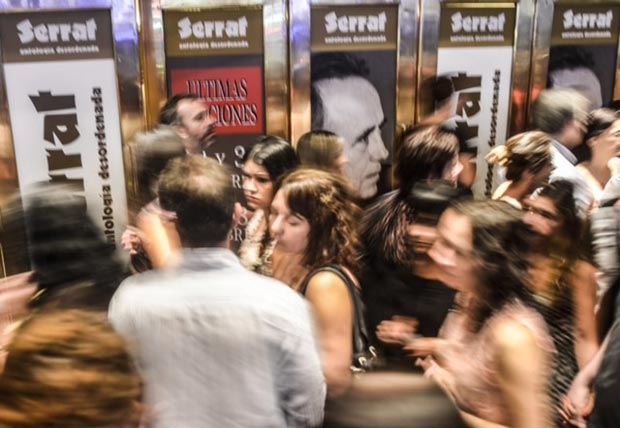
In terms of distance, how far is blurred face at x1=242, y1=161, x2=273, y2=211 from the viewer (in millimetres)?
3012

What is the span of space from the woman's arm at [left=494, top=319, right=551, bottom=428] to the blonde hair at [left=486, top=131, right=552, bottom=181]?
172cm

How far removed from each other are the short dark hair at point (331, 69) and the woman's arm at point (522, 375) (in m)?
2.93

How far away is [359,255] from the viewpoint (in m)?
2.38

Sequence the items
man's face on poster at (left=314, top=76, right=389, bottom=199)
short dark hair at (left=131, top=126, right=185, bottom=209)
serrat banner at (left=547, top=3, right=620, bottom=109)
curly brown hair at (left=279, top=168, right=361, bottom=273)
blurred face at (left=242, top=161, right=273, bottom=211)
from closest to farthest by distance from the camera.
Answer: curly brown hair at (left=279, top=168, right=361, bottom=273) → short dark hair at (left=131, top=126, right=185, bottom=209) → blurred face at (left=242, top=161, right=273, bottom=211) → man's face on poster at (left=314, top=76, right=389, bottom=199) → serrat banner at (left=547, top=3, right=620, bottom=109)

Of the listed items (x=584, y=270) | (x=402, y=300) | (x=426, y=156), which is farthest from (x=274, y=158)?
(x=584, y=270)

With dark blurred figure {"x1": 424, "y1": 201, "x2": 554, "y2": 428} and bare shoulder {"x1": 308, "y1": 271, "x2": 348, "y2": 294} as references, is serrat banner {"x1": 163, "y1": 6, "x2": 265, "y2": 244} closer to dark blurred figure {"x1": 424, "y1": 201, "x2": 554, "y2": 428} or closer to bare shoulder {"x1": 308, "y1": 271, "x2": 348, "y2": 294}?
bare shoulder {"x1": 308, "y1": 271, "x2": 348, "y2": 294}

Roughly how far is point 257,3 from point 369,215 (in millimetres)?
1998

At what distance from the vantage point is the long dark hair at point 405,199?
2.42 meters

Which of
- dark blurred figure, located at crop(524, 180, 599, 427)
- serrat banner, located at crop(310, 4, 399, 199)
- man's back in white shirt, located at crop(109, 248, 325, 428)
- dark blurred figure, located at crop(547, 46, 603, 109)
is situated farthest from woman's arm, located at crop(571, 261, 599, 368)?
dark blurred figure, located at crop(547, 46, 603, 109)

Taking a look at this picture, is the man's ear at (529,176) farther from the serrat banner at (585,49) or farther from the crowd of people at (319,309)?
the serrat banner at (585,49)

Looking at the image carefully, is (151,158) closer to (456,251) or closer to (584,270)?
(456,251)

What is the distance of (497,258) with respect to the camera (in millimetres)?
1734

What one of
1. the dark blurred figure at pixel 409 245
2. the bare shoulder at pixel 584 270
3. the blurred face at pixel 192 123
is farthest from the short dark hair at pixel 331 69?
the bare shoulder at pixel 584 270

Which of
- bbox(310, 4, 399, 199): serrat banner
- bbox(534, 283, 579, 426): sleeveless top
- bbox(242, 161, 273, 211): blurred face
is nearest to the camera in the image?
bbox(534, 283, 579, 426): sleeveless top
